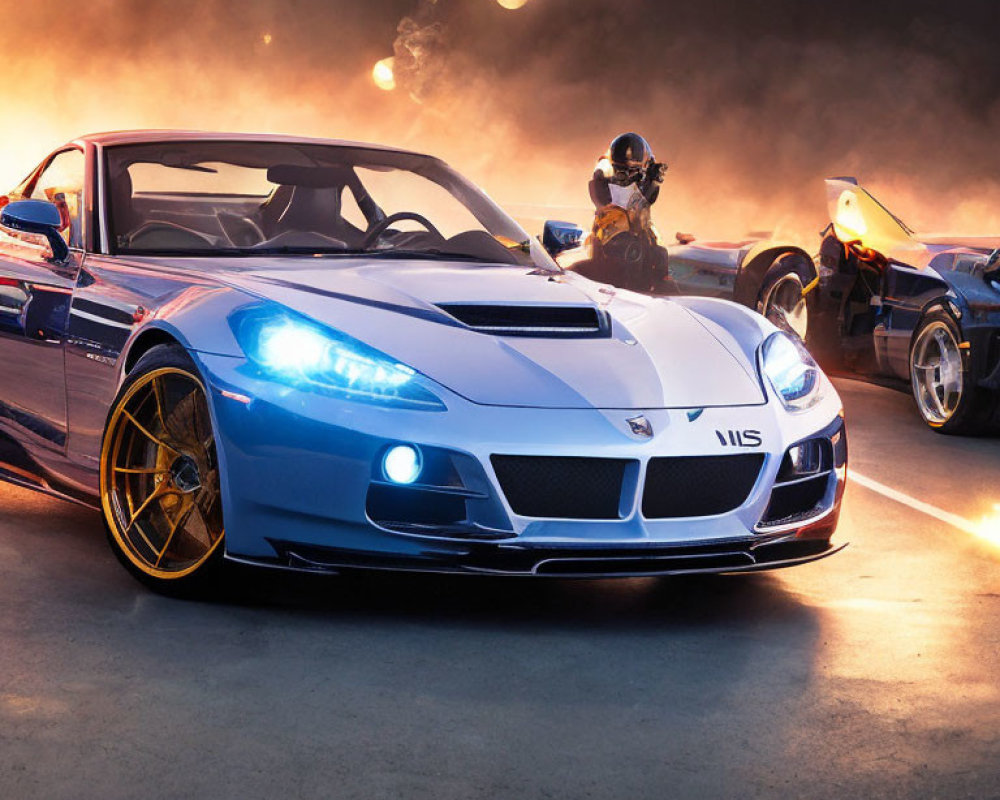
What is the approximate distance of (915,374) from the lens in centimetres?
1012

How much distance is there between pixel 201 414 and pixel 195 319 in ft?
0.91

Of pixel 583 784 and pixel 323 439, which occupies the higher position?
pixel 323 439

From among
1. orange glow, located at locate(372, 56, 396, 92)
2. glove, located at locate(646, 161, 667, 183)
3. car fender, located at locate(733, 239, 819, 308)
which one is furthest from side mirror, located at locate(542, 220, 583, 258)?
orange glow, located at locate(372, 56, 396, 92)

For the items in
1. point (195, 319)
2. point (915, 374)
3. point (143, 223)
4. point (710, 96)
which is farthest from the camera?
point (710, 96)

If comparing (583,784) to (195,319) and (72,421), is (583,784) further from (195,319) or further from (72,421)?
(72,421)

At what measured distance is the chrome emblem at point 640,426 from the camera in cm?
518

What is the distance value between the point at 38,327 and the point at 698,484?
96.5 inches

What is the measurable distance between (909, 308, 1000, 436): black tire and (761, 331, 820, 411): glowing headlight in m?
3.76

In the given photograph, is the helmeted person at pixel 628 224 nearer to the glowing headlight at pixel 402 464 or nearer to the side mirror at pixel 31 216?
the side mirror at pixel 31 216

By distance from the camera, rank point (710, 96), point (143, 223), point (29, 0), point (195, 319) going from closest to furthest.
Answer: point (195, 319), point (143, 223), point (710, 96), point (29, 0)

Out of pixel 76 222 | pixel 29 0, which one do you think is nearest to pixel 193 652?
pixel 76 222

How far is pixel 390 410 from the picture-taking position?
5.06m

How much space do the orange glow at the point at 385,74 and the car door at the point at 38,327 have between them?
1729 inches

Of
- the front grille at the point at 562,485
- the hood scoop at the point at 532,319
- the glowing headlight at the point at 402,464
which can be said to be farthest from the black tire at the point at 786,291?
the glowing headlight at the point at 402,464
